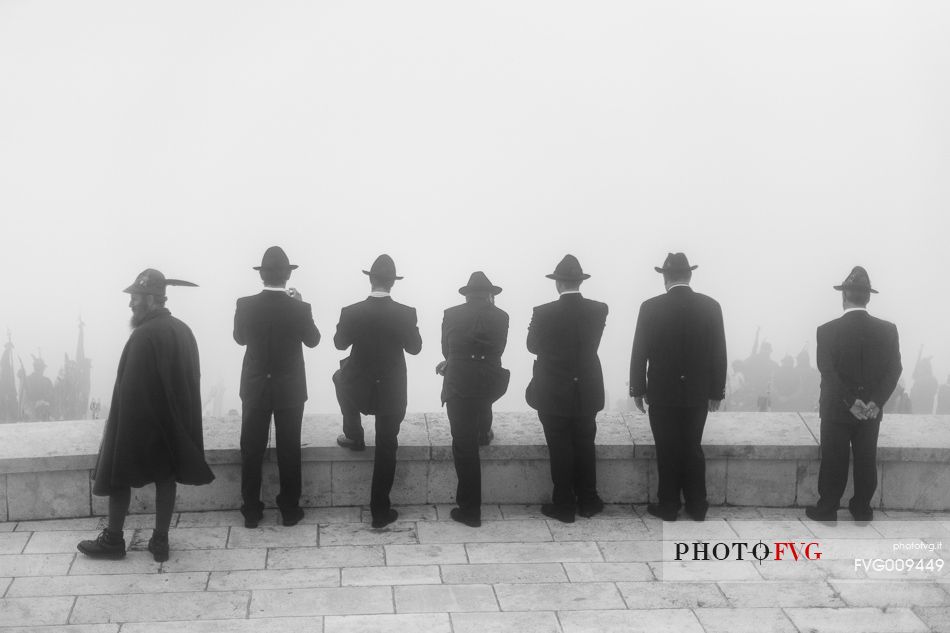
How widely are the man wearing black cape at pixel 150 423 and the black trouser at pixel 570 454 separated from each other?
2.06m

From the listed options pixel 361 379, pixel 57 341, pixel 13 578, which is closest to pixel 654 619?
pixel 361 379

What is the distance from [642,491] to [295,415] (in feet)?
7.46

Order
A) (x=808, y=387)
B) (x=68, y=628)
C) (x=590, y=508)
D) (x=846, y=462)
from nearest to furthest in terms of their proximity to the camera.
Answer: (x=68, y=628), (x=846, y=462), (x=590, y=508), (x=808, y=387)

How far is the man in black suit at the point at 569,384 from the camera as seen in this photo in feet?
18.8

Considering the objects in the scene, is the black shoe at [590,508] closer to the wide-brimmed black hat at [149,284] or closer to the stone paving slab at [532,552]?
the stone paving slab at [532,552]

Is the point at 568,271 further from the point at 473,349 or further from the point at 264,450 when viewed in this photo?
the point at 264,450

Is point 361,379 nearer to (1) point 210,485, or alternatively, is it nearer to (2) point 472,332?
(2) point 472,332

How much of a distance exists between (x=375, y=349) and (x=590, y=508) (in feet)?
5.44

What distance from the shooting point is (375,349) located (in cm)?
566

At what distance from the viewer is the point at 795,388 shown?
3475cm

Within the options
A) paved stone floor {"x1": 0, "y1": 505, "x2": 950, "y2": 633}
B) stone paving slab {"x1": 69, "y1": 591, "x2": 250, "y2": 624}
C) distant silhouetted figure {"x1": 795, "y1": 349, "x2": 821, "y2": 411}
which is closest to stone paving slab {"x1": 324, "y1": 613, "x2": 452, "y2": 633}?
paved stone floor {"x1": 0, "y1": 505, "x2": 950, "y2": 633}

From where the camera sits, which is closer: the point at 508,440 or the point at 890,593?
the point at 890,593

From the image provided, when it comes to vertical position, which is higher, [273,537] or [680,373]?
[680,373]

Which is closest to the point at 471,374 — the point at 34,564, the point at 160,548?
the point at 160,548
